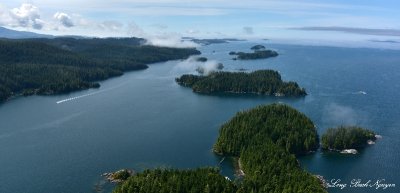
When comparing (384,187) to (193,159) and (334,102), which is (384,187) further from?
(334,102)

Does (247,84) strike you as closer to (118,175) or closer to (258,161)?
(258,161)

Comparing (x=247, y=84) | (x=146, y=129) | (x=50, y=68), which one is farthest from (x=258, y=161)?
(x=50, y=68)

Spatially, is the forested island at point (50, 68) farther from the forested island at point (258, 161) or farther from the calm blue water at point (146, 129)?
the forested island at point (258, 161)

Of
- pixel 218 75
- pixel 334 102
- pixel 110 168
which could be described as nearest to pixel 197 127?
pixel 110 168

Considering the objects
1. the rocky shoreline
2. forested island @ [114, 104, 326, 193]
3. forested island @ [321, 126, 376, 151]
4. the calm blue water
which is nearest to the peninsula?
forested island @ [321, 126, 376, 151]

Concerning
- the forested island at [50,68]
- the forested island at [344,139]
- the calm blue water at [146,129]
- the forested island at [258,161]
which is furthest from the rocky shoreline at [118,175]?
the forested island at [50,68]

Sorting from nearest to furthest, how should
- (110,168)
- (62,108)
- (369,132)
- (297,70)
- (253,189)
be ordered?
(253,189) < (110,168) < (369,132) < (62,108) < (297,70)
